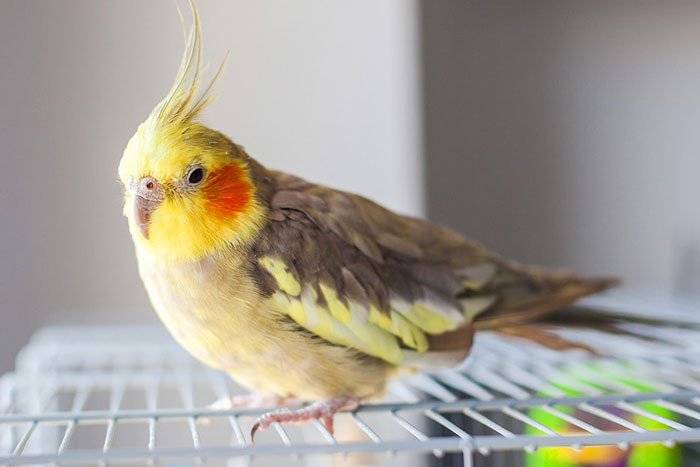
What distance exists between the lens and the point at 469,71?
1760 millimetres

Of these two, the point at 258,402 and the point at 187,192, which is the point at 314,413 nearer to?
the point at 258,402

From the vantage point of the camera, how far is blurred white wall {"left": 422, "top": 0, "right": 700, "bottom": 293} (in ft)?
5.75

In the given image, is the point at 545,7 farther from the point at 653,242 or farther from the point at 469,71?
the point at 653,242

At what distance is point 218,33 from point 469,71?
1020 millimetres

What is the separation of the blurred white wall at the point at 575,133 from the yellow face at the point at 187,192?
108cm

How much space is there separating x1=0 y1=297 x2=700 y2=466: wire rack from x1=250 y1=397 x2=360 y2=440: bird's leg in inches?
0.8

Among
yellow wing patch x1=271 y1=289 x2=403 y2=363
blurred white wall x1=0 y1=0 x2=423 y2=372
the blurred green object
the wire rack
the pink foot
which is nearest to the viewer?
the wire rack

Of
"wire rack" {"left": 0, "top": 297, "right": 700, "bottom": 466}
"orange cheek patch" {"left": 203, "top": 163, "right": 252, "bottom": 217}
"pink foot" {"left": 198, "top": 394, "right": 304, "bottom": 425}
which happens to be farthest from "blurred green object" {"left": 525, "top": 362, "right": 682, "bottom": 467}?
"orange cheek patch" {"left": 203, "top": 163, "right": 252, "bottom": 217}

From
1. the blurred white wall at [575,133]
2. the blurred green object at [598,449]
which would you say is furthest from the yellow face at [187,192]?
the blurred white wall at [575,133]

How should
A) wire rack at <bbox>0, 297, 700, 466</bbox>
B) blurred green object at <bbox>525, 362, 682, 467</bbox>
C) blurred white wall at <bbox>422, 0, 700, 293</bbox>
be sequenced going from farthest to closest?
blurred white wall at <bbox>422, 0, 700, 293</bbox>
blurred green object at <bbox>525, 362, 682, 467</bbox>
wire rack at <bbox>0, 297, 700, 466</bbox>

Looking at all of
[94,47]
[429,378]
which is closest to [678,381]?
[429,378]

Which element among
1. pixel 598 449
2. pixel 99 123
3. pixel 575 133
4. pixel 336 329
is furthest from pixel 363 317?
pixel 575 133

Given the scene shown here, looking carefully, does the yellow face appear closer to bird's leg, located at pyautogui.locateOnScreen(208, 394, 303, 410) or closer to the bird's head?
the bird's head

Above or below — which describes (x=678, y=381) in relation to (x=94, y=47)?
below
